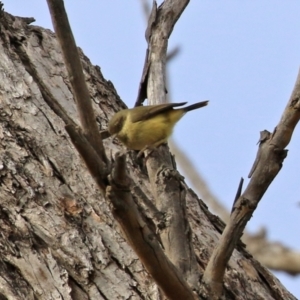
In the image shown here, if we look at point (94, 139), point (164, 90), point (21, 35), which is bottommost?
point (94, 139)

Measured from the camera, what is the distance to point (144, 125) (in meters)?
3.63

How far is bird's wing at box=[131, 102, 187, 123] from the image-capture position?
11.4 ft

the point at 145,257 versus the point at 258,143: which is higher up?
the point at 258,143

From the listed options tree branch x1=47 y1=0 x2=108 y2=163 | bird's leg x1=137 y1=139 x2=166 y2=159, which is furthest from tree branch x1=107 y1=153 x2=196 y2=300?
bird's leg x1=137 y1=139 x2=166 y2=159

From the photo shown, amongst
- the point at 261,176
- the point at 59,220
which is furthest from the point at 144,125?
the point at 261,176

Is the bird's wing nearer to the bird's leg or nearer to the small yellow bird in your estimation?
the small yellow bird

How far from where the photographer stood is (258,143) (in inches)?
103

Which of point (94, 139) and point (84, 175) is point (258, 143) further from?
point (84, 175)

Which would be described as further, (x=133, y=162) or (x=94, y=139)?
(x=133, y=162)

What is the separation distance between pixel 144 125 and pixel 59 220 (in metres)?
0.77

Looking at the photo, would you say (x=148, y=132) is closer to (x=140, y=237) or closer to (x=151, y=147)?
(x=151, y=147)

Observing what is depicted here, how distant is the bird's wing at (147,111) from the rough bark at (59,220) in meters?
0.21

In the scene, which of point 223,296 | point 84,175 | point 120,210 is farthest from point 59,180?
point 120,210

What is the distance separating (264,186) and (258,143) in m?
0.16
